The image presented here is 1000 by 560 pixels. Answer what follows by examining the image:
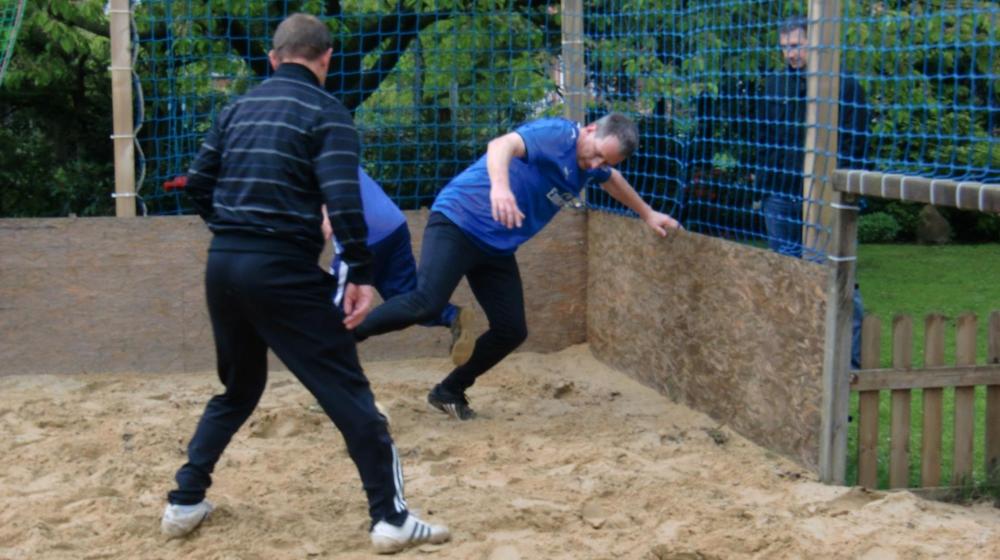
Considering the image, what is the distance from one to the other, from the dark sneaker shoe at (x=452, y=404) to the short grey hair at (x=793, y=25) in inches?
98.2

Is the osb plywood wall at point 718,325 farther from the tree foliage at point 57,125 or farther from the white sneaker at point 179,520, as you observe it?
the tree foliage at point 57,125

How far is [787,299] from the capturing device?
575 cm

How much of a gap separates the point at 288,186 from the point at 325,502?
1.51 m

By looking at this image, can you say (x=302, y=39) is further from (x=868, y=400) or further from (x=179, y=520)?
(x=868, y=400)

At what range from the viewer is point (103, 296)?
760cm

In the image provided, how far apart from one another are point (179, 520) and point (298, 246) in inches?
45.8

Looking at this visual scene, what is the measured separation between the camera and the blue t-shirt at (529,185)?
242 inches

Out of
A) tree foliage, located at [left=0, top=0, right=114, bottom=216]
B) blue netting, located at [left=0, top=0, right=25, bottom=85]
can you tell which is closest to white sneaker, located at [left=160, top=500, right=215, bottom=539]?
blue netting, located at [left=0, top=0, right=25, bottom=85]

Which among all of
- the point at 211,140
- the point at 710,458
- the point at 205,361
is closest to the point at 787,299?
the point at 710,458

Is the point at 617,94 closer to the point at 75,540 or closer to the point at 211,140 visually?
the point at 211,140

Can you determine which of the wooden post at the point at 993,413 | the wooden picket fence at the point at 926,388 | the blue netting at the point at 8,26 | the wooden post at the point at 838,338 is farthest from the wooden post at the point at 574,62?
the blue netting at the point at 8,26

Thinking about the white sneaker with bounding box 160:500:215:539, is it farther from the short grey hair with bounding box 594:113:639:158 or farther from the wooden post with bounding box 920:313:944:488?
the wooden post with bounding box 920:313:944:488

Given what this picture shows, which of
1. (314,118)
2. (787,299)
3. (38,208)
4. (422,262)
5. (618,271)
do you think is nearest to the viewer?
(314,118)

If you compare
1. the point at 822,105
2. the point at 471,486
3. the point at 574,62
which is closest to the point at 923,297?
the point at 574,62
